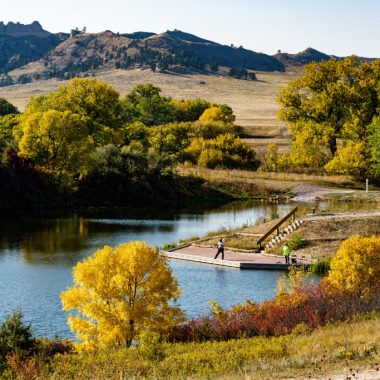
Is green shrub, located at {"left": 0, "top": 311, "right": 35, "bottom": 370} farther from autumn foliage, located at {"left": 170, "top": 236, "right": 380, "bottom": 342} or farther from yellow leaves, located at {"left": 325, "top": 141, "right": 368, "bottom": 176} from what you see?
yellow leaves, located at {"left": 325, "top": 141, "right": 368, "bottom": 176}

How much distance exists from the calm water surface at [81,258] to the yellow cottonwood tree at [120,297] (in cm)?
454

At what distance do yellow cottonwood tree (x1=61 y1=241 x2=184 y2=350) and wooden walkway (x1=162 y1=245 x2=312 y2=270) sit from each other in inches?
712

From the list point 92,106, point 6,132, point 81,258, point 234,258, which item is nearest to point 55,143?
point 92,106

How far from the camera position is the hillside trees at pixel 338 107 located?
82.8m

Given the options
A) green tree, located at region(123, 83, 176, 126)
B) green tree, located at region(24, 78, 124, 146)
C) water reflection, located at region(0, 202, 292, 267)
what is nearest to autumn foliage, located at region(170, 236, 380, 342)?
water reflection, located at region(0, 202, 292, 267)

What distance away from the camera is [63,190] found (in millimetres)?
75562

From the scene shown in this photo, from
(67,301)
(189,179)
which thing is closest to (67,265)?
(67,301)

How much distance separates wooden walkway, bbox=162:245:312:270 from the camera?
4291 cm

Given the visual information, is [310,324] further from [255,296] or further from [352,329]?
[255,296]

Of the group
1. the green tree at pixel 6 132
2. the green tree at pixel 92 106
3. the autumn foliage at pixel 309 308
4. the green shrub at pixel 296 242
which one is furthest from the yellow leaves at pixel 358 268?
the green tree at pixel 92 106

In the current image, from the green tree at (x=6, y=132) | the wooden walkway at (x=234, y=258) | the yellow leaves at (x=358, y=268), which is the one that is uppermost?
the green tree at (x=6, y=132)

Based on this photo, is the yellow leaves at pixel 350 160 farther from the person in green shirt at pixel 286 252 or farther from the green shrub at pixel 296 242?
the person in green shirt at pixel 286 252

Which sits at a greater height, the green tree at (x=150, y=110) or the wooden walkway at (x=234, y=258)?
the green tree at (x=150, y=110)

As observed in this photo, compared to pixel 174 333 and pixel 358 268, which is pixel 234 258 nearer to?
pixel 358 268
